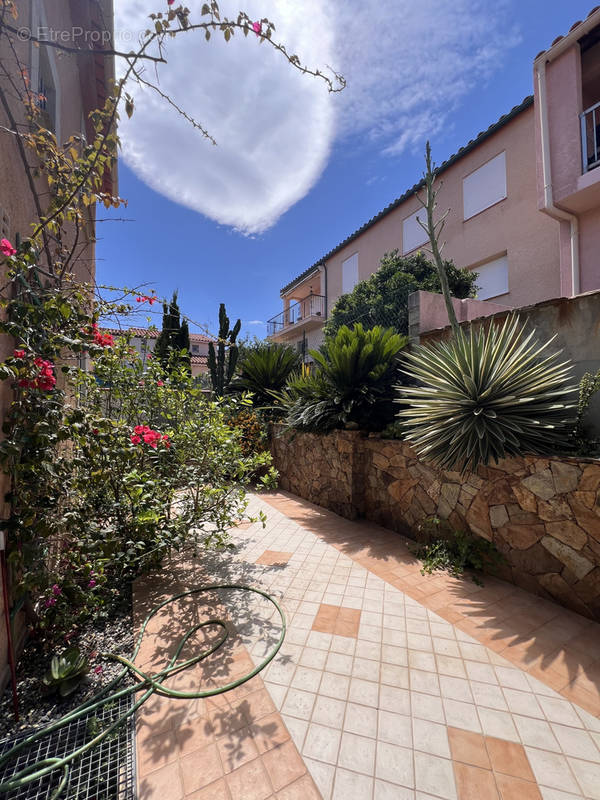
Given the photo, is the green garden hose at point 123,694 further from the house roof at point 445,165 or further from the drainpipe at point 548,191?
the house roof at point 445,165

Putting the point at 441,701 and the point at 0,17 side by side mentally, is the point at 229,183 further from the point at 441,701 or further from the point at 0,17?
the point at 441,701

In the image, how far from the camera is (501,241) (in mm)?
10562

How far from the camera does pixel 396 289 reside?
8.34 m

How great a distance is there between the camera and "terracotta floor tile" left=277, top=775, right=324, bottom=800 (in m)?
1.72

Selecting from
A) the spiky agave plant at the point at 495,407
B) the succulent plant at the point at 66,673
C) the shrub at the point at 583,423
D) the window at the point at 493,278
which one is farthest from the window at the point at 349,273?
the succulent plant at the point at 66,673

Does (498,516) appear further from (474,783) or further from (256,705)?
(256,705)

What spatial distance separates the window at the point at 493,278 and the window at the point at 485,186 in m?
1.96

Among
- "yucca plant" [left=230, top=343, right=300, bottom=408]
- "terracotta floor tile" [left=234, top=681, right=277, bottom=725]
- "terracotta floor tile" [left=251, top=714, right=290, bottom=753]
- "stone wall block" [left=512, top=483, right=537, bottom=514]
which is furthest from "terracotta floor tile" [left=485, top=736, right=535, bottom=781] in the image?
"yucca plant" [left=230, top=343, right=300, bottom=408]

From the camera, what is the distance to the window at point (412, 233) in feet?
43.7

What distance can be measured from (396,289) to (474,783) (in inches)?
328

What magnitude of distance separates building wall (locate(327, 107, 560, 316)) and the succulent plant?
11.9 meters

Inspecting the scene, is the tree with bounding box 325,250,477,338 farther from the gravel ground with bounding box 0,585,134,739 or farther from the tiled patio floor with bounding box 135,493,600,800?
the gravel ground with bounding box 0,585,134,739

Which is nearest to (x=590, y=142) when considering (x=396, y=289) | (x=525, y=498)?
(x=396, y=289)

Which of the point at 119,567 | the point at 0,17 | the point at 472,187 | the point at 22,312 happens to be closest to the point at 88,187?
the point at 0,17
